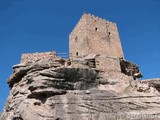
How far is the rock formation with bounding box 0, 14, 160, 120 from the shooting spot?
11.7m

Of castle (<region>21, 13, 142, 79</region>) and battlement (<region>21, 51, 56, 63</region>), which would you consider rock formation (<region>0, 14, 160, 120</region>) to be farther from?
battlement (<region>21, 51, 56, 63</region>)

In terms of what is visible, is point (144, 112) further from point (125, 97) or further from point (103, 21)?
point (103, 21)

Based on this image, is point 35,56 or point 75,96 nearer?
point 75,96

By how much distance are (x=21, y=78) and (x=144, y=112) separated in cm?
829

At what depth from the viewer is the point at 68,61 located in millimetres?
14828

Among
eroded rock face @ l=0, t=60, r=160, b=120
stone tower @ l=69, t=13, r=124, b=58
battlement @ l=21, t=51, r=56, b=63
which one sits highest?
stone tower @ l=69, t=13, r=124, b=58

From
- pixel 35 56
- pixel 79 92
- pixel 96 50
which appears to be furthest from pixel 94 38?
pixel 79 92

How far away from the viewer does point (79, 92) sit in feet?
42.2

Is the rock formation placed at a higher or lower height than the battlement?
lower

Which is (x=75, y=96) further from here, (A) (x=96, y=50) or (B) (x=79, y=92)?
(A) (x=96, y=50)

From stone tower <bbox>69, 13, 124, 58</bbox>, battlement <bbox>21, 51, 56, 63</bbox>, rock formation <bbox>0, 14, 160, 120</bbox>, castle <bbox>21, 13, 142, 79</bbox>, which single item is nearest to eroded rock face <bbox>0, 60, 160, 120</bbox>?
rock formation <bbox>0, 14, 160, 120</bbox>

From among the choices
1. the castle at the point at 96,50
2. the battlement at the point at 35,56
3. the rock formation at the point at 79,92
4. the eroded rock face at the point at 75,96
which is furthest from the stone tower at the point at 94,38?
the eroded rock face at the point at 75,96

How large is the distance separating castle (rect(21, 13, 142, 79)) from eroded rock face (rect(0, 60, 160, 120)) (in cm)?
92

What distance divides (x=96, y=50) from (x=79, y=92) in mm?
10235
